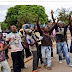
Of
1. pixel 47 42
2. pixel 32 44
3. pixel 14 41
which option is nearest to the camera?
pixel 14 41

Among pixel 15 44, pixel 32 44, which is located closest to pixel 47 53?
pixel 32 44

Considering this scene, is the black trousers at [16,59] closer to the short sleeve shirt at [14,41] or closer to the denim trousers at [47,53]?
the short sleeve shirt at [14,41]

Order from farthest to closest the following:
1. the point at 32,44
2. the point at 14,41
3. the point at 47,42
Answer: the point at 47,42 < the point at 32,44 < the point at 14,41

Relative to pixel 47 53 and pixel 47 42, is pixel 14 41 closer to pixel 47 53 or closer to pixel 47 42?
pixel 47 42

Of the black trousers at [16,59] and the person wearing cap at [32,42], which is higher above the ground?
the person wearing cap at [32,42]

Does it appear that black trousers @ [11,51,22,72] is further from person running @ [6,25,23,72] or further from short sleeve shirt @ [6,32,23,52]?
short sleeve shirt @ [6,32,23,52]

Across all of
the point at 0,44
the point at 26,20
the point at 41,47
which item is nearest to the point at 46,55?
the point at 41,47

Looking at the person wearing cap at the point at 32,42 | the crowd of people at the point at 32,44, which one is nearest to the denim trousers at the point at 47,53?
the crowd of people at the point at 32,44

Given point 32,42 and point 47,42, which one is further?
point 47,42

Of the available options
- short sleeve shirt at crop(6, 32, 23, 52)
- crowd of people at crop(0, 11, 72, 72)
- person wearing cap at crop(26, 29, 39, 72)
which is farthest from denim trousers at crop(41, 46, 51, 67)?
short sleeve shirt at crop(6, 32, 23, 52)

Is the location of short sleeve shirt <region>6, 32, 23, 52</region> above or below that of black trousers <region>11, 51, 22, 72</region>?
above

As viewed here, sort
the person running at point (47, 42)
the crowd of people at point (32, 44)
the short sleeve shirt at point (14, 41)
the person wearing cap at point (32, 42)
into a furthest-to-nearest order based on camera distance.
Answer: the person running at point (47, 42) → the person wearing cap at point (32, 42) → the short sleeve shirt at point (14, 41) → the crowd of people at point (32, 44)

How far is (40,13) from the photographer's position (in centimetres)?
3706

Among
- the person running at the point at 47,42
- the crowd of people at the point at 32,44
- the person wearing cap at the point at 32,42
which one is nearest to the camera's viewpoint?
the crowd of people at the point at 32,44
